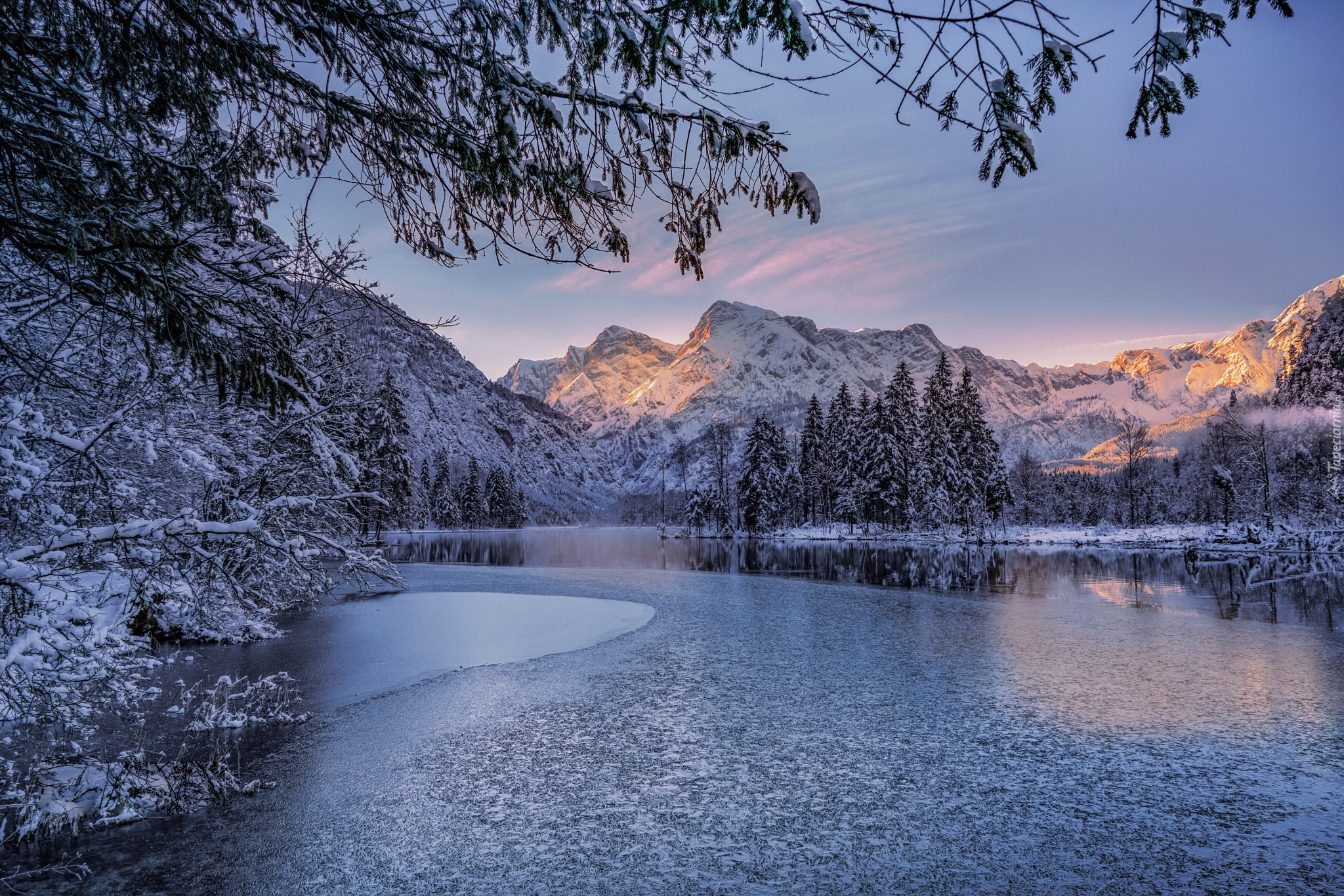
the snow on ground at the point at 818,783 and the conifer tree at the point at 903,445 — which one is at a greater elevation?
the conifer tree at the point at 903,445

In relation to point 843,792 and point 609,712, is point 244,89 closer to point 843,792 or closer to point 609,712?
point 843,792

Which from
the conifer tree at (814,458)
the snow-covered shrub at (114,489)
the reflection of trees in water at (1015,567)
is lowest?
the reflection of trees in water at (1015,567)

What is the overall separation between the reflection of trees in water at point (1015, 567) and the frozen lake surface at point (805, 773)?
570cm

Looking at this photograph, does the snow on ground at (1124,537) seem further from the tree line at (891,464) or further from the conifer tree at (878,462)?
the conifer tree at (878,462)

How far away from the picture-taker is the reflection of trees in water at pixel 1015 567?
1945cm

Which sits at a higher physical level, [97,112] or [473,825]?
[97,112]

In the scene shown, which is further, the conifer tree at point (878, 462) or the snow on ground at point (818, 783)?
the conifer tree at point (878, 462)

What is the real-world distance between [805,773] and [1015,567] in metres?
28.3

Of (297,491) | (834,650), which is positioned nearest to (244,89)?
(834,650)

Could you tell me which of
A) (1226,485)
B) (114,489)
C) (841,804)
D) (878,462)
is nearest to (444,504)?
(878,462)

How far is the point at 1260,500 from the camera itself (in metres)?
61.7

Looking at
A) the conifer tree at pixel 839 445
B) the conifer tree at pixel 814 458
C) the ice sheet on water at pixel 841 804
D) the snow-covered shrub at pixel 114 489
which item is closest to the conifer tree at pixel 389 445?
the snow-covered shrub at pixel 114 489

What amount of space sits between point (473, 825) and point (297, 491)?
48.3 ft

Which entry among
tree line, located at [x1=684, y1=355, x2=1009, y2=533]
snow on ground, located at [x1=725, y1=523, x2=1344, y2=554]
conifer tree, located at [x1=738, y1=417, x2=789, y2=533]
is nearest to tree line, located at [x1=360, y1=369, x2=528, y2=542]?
conifer tree, located at [x1=738, y1=417, x2=789, y2=533]
